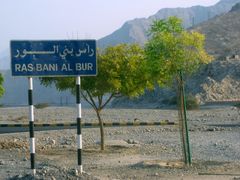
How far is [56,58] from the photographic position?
1348 cm

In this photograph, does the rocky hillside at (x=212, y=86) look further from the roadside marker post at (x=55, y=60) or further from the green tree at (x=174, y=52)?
the roadside marker post at (x=55, y=60)

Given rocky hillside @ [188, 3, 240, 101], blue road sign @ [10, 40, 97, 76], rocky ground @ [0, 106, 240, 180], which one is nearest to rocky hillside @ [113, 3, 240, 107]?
rocky hillside @ [188, 3, 240, 101]

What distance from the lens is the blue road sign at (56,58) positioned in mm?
13344

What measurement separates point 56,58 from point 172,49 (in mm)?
4422

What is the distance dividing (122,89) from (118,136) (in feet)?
27.1

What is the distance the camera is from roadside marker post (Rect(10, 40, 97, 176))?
1334 centimetres

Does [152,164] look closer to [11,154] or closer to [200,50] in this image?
[200,50]

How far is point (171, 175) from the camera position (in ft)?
51.1

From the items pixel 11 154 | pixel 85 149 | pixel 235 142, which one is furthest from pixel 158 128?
pixel 11 154

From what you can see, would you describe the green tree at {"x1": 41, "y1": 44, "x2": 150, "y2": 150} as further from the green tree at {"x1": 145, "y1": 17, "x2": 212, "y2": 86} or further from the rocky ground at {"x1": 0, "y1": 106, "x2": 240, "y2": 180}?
the green tree at {"x1": 145, "y1": 17, "x2": 212, "y2": 86}

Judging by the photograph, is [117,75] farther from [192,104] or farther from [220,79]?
[220,79]

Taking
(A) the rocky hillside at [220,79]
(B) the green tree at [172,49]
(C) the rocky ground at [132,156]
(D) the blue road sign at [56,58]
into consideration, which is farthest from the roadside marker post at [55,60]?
(A) the rocky hillside at [220,79]

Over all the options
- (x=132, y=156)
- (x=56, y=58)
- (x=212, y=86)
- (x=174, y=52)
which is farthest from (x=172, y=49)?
(x=212, y=86)

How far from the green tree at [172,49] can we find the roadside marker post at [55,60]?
377 cm
